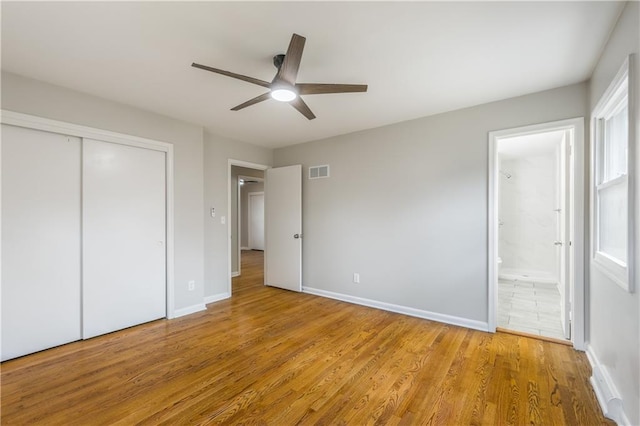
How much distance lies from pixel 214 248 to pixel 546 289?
5.61 m

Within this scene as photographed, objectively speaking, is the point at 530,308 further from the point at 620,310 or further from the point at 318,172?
the point at 318,172

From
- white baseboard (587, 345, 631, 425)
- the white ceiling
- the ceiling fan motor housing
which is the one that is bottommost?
white baseboard (587, 345, 631, 425)

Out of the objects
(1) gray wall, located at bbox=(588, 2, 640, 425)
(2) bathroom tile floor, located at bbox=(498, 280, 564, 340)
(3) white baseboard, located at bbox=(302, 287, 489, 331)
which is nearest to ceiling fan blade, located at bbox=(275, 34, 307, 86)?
(1) gray wall, located at bbox=(588, 2, 640, 425)

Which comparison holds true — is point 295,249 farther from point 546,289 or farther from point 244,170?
point 546,289

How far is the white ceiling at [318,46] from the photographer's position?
1.69m

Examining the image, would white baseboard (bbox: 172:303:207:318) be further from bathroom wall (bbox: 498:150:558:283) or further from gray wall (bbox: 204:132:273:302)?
bathroom wall (bbox: 498:150:558:283)

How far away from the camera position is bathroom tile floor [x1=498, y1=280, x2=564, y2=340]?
3.14 m

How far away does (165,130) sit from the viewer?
3438 millimetres

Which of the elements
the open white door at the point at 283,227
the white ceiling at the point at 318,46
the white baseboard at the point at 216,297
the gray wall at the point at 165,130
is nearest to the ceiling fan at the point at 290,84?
the white ceiling at the point at 318,46

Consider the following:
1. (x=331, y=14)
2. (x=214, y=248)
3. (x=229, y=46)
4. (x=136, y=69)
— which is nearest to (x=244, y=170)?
(x=214, y=248)

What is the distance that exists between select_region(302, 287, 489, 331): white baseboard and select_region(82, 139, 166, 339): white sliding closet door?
226cm

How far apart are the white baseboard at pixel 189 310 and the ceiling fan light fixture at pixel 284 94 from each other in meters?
2.96

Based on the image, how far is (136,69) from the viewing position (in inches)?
92.4

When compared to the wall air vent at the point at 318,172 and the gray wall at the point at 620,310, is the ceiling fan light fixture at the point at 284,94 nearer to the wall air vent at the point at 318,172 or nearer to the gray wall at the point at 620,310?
the gray wall at the point at 620,310
